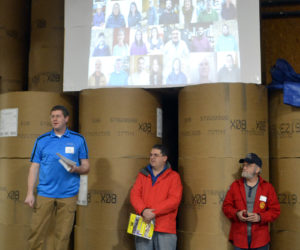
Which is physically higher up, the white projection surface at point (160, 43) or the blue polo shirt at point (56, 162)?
the white projection surface at point (160, 43)

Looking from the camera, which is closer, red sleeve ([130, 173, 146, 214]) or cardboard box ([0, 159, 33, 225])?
red sleeve ([130, 173, 146, 214])

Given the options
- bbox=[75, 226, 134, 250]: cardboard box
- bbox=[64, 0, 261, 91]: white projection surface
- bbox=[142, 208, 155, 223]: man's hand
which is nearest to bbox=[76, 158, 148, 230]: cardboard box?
bbox=[75, 226, 134, 250]: cardboard box

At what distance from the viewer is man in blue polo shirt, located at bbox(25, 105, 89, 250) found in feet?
9.73

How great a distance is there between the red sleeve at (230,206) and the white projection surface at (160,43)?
964 millimetres

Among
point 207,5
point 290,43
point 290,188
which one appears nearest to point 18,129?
point 207,5

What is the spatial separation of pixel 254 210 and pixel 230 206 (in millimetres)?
180

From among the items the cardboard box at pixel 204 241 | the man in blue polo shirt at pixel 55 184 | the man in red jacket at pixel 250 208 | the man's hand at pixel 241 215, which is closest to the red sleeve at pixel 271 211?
the man in red jacket at pixel 250 208

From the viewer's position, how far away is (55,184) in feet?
9.73

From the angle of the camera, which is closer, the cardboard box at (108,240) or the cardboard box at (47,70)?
the cardboard box at (108,240)

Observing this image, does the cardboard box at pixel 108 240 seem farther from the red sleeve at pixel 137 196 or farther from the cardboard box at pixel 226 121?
the cardboard box at pixel 226 121

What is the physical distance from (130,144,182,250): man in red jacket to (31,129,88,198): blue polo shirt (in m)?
0.49

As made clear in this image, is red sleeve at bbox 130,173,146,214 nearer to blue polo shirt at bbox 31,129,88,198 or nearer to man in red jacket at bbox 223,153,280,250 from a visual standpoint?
blue polo shirt at bbox 31,129,88,198

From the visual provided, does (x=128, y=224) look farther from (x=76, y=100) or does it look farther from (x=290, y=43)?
(x=290, y=43)

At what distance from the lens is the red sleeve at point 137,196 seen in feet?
10.2
